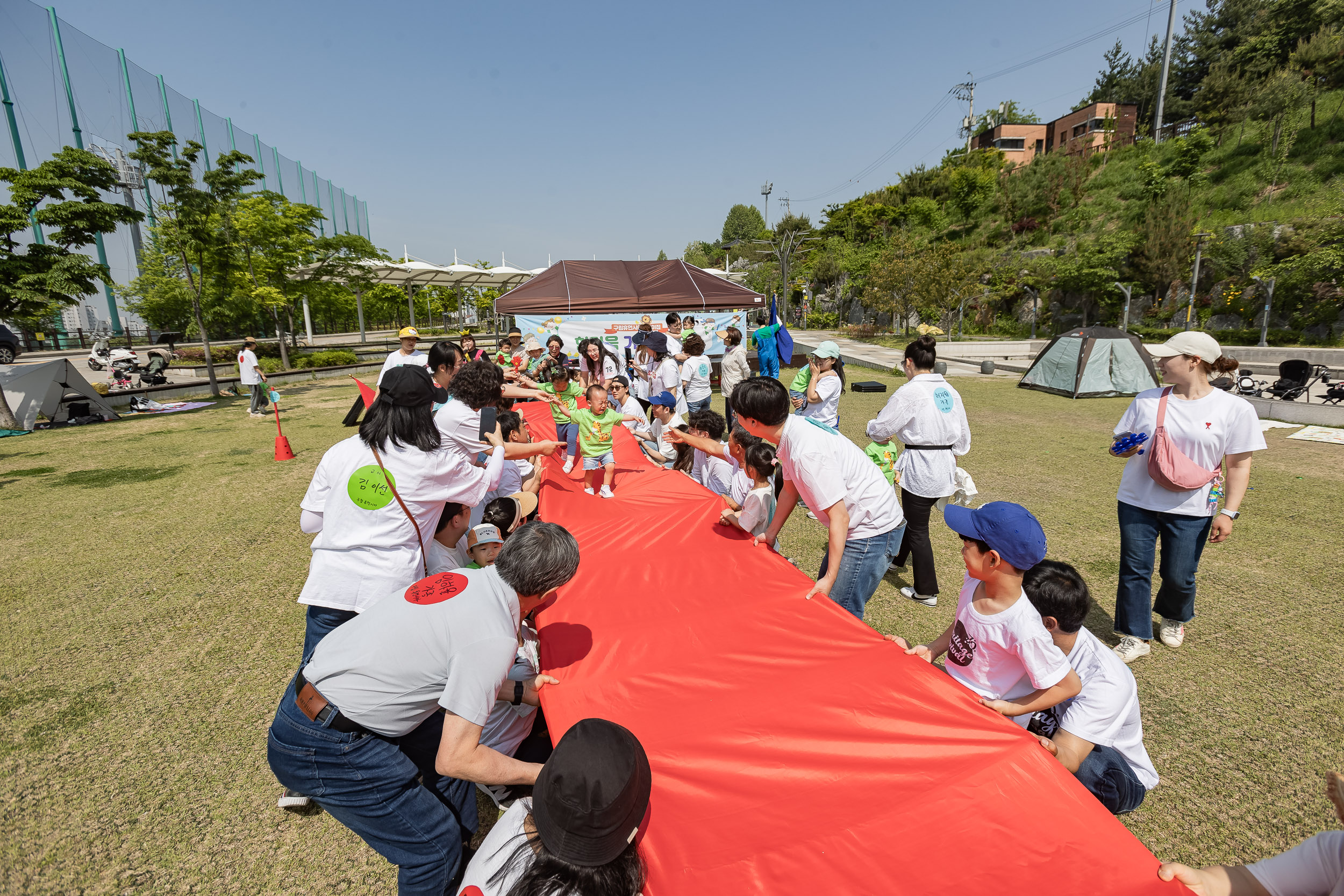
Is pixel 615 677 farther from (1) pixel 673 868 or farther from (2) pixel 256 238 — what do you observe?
(2) pixel 256 238

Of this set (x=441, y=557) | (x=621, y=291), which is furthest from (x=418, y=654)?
(x=621, y=291)

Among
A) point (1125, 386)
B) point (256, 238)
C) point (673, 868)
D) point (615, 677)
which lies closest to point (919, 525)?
point (615, 677)

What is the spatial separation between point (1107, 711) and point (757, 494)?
2045 mm

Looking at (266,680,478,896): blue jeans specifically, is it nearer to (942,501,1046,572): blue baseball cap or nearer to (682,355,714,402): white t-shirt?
(942,501,1046,572): blue baseball cap

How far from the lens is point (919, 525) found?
4.25 metres

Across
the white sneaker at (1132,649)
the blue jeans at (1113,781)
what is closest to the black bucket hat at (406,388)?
the blue jeans at (1113,781)

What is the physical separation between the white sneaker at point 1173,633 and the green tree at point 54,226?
17.8 metres

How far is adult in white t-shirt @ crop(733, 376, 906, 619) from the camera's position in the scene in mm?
2877

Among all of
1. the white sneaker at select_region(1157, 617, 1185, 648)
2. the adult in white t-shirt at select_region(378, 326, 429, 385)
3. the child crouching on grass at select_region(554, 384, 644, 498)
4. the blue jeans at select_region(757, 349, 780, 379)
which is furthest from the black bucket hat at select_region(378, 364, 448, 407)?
the blue jeans at select_region(757, 349, 780, 379)

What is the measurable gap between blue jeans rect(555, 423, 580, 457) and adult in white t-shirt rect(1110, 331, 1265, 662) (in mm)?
4287

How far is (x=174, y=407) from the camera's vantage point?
45.0 feet

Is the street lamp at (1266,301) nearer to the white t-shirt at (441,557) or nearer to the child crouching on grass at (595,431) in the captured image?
the child crouching on grass at (595,431)

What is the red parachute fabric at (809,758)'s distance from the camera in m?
1.57

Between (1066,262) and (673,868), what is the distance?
37.7 metres
